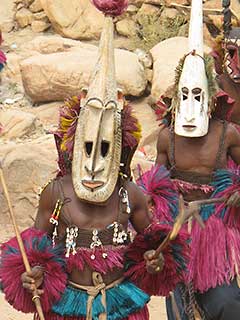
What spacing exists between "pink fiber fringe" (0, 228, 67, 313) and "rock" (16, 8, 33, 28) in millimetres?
8403

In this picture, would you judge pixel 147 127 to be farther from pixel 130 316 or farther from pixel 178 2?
pixel 130 316

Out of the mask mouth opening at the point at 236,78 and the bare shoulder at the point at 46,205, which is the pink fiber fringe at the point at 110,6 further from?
the mask mouth opening at the point at 236,78

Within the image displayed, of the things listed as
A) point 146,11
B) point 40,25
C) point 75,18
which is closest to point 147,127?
point 146,11

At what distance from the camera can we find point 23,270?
4.09m

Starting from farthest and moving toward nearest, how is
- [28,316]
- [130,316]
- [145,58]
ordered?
[145,58]
[28,316]
[130,316]

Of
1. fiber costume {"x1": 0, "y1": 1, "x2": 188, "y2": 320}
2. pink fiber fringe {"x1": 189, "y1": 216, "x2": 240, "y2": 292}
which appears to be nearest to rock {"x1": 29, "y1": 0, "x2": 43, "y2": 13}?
pink fiber fringe {"x1": 189, "y1": 216, "x2": 240, "y2": 292}

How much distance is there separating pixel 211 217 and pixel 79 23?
718 cm

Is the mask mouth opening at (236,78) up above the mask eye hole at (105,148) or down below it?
below

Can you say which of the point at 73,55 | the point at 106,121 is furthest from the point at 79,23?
the point at 106,121

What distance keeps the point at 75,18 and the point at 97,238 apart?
26.2 feet

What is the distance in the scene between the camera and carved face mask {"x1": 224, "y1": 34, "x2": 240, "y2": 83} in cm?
591

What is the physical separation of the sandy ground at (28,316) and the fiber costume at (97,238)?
2112mm

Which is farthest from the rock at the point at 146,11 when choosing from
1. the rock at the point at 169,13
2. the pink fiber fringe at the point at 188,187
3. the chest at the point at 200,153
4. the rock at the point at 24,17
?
the pink fiber fringe at the point at 188,187

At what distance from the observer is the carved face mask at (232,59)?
5914 millimetres
